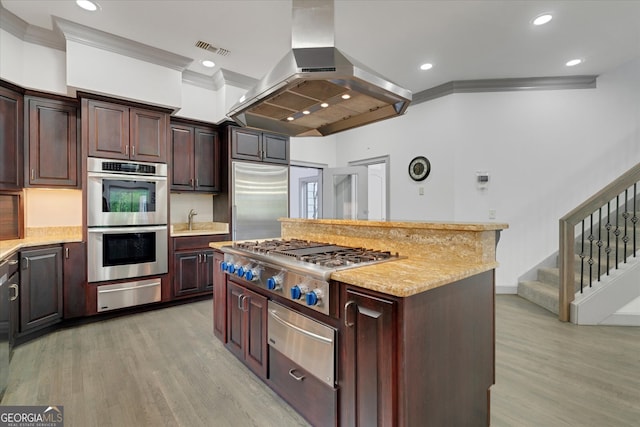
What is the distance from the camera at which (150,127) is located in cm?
346

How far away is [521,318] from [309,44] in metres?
3.40

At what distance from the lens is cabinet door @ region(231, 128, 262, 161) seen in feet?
13.3

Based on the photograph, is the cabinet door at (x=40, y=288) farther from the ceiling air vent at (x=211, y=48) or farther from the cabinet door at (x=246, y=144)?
the ceiling air vent at (x=211, y=48)

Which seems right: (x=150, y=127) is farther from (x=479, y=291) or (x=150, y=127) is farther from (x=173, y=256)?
(x=479, y=291)

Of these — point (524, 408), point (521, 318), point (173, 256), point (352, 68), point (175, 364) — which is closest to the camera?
point (352, 68)

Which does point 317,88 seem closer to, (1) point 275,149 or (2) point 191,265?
(1) point 275,149

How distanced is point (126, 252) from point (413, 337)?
11.0ft

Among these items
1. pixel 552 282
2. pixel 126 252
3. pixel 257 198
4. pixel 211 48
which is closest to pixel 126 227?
pixel 126 252

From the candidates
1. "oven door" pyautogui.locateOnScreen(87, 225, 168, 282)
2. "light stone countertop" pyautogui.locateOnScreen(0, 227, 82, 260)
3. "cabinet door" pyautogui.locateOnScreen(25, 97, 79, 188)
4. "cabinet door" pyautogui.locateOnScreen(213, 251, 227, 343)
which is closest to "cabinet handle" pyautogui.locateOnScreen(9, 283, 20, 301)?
"light stone countertop" pyautogui.locateOnScreen(0, 227, 82, 260)

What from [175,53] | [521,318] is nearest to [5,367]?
[175,53]

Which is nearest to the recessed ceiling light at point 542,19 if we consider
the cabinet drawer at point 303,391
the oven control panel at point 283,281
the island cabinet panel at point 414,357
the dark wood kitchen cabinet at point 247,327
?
the island cabinet panel at point 414,357

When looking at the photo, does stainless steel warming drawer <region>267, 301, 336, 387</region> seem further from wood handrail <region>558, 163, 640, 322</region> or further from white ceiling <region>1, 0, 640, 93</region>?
wood handrail <region>558, 163, 640, 322</region>

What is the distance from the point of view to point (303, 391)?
164cm

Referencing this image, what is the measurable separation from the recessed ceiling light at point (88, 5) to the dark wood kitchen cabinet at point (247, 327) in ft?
8.81
